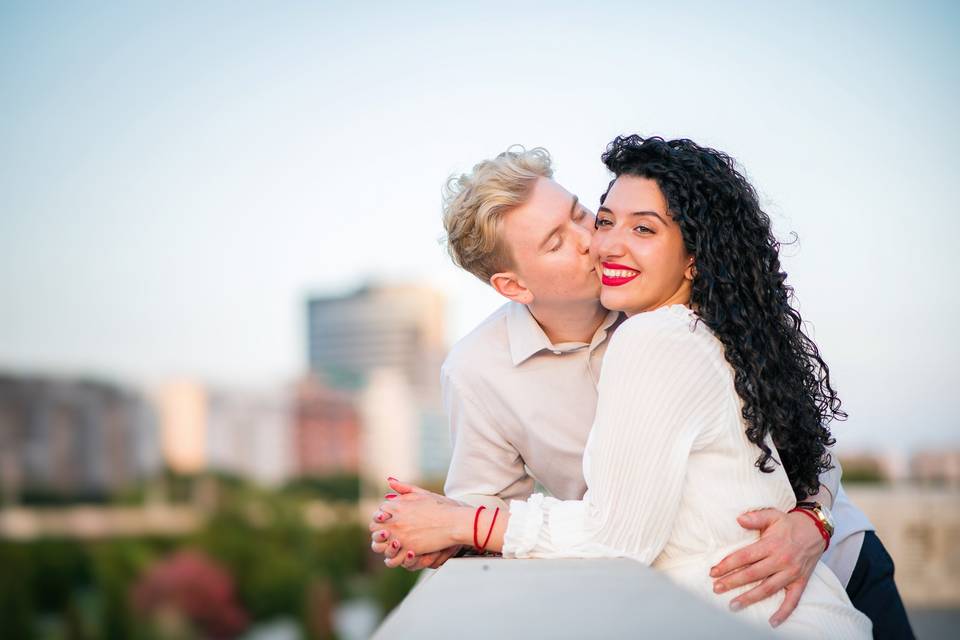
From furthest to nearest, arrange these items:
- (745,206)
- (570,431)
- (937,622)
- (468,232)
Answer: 1. (937,622)
2. (468,232)
3. (570,431)
4. (745,206)

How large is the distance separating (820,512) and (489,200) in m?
1.18

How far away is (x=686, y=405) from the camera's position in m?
1.76

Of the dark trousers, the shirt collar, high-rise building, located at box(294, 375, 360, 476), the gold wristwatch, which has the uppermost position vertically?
the shirt collar

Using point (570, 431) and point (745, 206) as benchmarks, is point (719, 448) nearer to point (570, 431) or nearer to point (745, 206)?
point (745, 206)

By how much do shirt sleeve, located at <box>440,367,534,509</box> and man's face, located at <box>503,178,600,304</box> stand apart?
13.6 inches

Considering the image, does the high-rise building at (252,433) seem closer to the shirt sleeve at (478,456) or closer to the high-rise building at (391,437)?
the high-rise building at (391,437)

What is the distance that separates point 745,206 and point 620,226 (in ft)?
0.85

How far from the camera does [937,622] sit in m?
5.68

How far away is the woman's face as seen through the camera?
2.09 meters

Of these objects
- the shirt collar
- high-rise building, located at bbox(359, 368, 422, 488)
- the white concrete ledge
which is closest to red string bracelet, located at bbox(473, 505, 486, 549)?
the white concrete ledge

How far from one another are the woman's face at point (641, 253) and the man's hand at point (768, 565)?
49cm

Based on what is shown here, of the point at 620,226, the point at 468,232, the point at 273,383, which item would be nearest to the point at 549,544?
the point at 620,226

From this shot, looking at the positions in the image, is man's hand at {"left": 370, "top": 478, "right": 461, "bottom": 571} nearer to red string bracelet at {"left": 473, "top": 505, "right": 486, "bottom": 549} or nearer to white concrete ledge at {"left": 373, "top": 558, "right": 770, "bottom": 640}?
red string bracelet at {"left": 473, "top": 505, "right": 486, "bottom": 549}

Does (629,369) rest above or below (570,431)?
above
